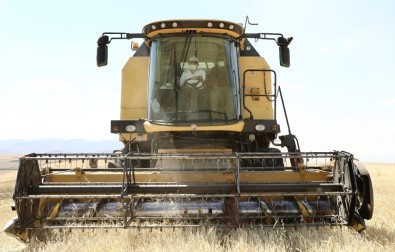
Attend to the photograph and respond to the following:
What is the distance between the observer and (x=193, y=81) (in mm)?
6152

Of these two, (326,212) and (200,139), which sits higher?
(200,139)

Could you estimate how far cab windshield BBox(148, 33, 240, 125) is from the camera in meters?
6.02

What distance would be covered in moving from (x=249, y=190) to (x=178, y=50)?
2.55 m

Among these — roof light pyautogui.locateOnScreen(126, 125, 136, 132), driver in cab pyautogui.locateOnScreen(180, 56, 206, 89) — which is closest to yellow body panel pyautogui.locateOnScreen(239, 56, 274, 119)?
driver in cab pyautogui.locateOnScreen(180, 56, 206, 89)

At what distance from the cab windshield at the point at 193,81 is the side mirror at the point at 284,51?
0.75 metres

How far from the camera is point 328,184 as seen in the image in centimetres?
462

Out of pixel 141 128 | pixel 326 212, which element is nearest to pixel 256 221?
pixel 326 212

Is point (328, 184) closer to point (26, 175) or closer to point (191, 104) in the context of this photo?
point (191, 104)

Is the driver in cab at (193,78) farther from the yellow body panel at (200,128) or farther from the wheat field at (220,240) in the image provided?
the wheat field at (220,240)

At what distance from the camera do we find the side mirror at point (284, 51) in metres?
6.64

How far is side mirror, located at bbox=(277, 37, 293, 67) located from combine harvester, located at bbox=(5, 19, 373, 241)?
0.05 ft

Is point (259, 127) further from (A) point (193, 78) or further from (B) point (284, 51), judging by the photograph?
(B) point (284, 51)

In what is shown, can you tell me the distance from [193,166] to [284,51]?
2245 millimetres

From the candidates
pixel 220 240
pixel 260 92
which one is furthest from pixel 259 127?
pixel 220 240
